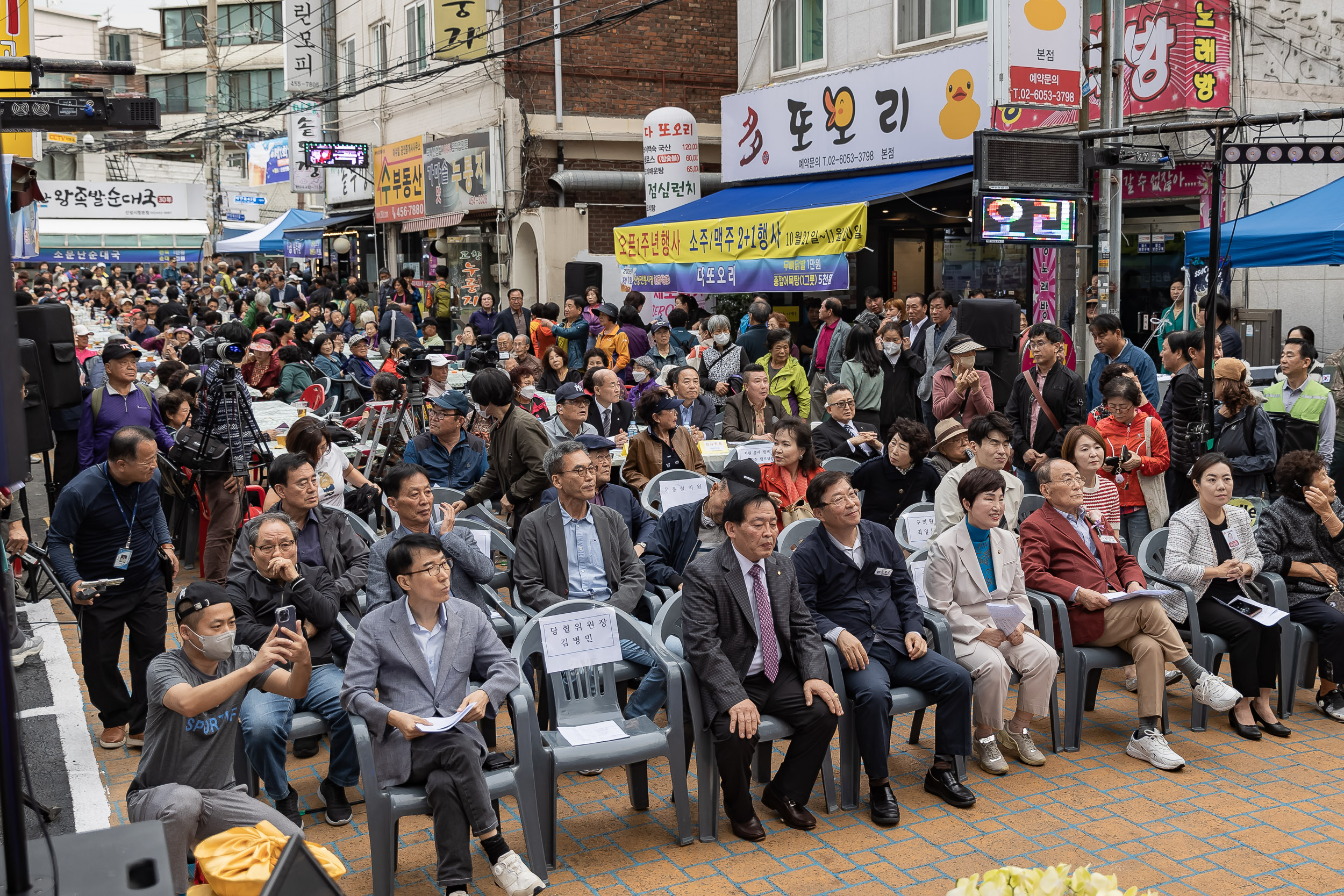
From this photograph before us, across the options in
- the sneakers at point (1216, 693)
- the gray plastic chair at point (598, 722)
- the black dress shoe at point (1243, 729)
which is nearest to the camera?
the gray plastic chair at point (598, 722)

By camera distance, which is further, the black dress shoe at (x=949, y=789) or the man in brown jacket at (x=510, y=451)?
the man in brown jacket at (x=510, y=451)

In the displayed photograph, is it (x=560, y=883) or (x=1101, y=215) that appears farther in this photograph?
(x=1101, y=215)

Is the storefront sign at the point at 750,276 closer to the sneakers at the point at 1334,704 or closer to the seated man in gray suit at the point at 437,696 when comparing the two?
the sneakers at the point at 1334,704

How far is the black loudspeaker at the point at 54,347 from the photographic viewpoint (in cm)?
592

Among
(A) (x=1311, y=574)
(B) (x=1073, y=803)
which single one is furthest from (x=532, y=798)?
(A) (x=1311, y=574)

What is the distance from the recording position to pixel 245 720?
5.29 m

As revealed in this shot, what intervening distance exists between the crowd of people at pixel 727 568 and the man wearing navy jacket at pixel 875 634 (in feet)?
0.05

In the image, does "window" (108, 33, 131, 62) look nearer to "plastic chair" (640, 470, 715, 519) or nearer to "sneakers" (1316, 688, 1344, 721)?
"plastic chair" (640, 470, 715, 519)

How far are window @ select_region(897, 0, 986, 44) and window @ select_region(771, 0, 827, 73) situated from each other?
5.25 ft

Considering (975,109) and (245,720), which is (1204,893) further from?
(975,109)

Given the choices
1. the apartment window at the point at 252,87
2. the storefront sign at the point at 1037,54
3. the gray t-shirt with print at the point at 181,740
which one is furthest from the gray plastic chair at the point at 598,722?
the apartment window at the point at 252,87

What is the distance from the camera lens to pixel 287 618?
457 cm

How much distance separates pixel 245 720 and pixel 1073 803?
12.3 feet

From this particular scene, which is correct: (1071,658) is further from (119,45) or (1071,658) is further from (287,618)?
(119,45)
